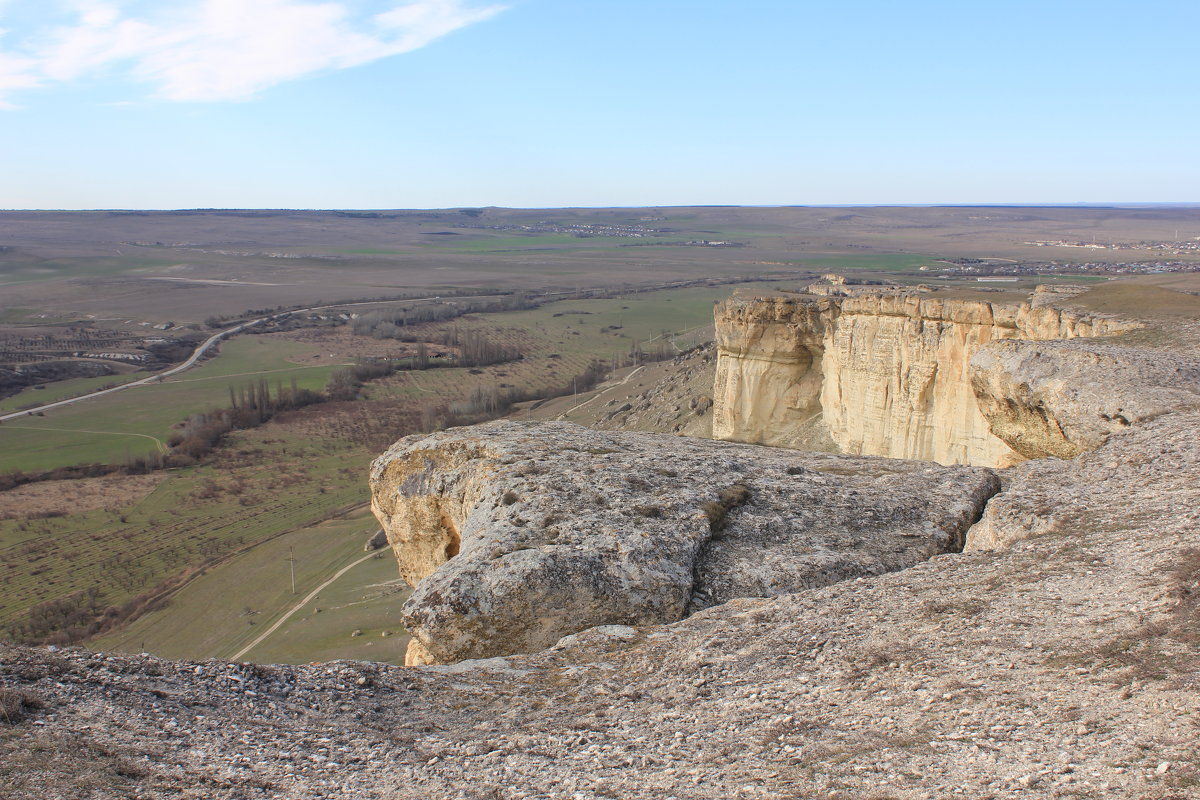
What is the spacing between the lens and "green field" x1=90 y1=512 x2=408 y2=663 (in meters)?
29.9

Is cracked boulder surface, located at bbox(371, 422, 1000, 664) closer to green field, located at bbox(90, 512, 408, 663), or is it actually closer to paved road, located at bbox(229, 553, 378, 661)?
green field, located at bbox(90, 512, 408, 663)

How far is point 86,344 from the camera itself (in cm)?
10481

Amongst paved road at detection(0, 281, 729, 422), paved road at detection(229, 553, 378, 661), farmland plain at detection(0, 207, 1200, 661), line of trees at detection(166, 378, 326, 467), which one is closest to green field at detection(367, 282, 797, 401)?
farmland plain at detection(0, 207, 1200, 661)

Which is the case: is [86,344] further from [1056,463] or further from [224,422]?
[1056,463]

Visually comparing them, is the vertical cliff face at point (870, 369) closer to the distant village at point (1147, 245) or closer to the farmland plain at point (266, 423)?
the farmland plain at point (266, 423)

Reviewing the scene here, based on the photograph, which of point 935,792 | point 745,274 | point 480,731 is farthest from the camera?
point 745,274

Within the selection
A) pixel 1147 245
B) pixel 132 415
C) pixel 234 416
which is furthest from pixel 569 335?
pixel 1147 245

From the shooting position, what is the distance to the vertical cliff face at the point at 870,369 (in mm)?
25406

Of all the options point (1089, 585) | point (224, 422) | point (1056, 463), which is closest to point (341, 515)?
point (224, 422)

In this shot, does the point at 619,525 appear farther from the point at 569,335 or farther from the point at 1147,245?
the point at 1147,245

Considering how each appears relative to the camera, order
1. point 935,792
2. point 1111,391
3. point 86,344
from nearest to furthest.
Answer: point 935,792, point 1111,391, point 86,344

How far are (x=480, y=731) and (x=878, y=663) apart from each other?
11.8 feet

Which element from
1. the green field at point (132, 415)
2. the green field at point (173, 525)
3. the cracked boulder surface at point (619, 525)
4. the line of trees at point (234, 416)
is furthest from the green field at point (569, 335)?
the cracked boulder surface at point (619, 525)

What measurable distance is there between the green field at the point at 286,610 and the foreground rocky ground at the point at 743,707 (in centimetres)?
2005
